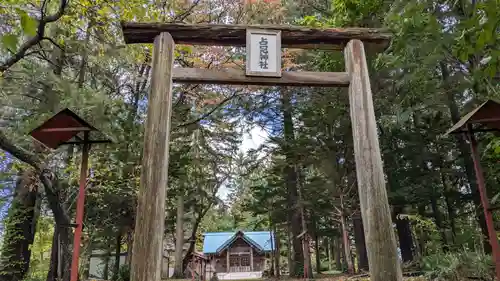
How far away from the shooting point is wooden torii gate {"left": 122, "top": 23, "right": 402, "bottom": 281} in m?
3.25

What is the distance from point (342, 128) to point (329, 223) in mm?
5852

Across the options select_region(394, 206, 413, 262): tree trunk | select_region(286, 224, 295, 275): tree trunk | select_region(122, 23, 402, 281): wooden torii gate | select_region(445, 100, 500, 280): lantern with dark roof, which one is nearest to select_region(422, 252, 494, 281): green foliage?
select_region(445, 100, 500, 280): lantern with dark roof

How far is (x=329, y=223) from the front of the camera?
15820 millimetres

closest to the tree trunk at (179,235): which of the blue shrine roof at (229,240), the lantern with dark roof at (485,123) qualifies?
the blue shrine roof at (229,240)

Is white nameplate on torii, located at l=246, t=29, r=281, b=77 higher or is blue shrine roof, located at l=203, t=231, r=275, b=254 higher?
white nameplate on torii, located at l=246, t=29, r=281, b=77

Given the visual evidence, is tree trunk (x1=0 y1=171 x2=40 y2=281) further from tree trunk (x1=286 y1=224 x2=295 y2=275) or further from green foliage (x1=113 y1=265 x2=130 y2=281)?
tree trunk (x1=286 y1=224 x2=295 y2=275)

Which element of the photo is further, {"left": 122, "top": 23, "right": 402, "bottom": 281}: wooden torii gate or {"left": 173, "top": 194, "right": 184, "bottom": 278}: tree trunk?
{"left": 173, "top": 194, "right": 184, "bottom": 278}: tree trunk

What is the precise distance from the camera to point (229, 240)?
19.6m

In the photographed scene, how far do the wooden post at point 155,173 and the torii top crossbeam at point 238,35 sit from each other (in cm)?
14

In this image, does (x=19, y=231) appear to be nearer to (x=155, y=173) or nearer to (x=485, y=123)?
(x=155, y=173)

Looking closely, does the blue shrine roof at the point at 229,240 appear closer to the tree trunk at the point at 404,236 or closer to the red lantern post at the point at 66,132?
the tree trunk at the point at 404,236

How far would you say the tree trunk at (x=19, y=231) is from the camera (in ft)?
27.6

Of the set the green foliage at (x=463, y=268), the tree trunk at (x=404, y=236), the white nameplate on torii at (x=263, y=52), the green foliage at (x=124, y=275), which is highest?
the white nameplate on torii at (x=263, y=52)

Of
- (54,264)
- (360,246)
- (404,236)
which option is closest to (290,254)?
(360,246)
